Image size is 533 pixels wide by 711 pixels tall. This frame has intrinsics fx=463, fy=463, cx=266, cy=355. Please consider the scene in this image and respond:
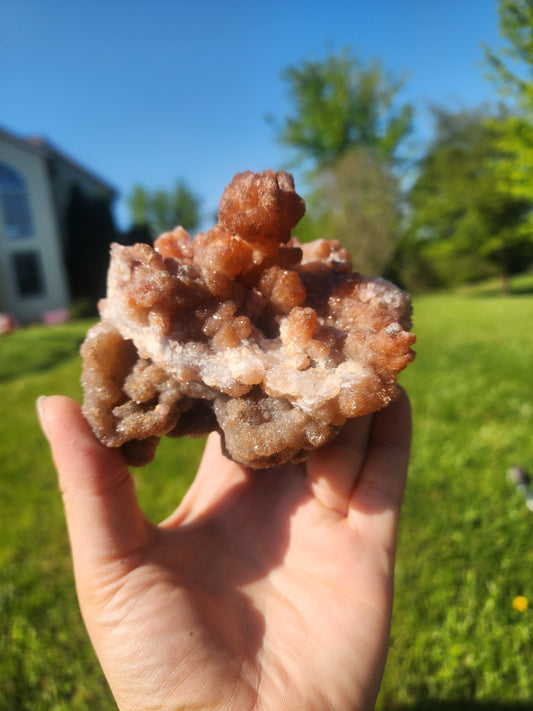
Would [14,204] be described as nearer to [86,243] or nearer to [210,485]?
[86,243]

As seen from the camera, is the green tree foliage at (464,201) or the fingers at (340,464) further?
the green tree foliage at (464,201)

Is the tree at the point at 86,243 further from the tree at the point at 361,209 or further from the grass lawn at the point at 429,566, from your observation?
the grass lawn at the point at 429,566

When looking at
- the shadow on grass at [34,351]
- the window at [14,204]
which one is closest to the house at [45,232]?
the window at [14,204]

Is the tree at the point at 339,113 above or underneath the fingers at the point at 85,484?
above

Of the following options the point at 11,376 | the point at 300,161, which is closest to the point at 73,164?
the point at 300,161

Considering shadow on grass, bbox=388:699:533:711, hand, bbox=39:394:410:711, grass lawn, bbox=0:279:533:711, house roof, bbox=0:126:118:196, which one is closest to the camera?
hand, bbox=39:394:410:711

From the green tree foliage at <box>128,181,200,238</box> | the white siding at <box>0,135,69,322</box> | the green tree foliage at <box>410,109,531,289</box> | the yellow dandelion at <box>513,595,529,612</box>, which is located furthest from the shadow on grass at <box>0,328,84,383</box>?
the green tree foliage at <box>128,181,200,238</box>

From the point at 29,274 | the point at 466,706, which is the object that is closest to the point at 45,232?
the point at 29,274

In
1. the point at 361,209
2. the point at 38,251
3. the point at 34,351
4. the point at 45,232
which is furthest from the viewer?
the point at 38,251

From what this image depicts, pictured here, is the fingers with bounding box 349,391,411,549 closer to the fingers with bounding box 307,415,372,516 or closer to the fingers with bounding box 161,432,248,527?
the fingers with bounding box 307,415,372,516
